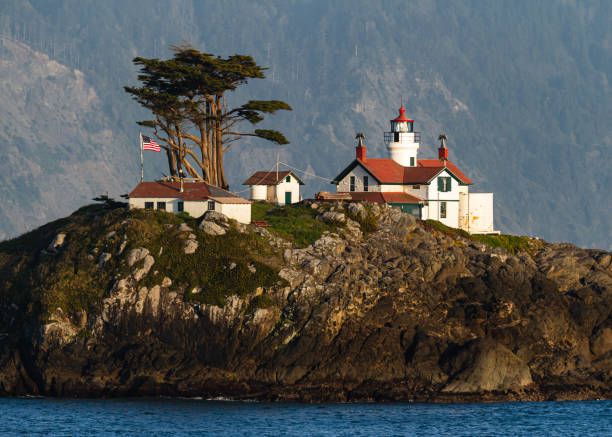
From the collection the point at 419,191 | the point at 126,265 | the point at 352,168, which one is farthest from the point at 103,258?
the point at 419,191

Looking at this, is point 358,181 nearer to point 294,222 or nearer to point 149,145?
point 294,222

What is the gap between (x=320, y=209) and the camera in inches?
2682

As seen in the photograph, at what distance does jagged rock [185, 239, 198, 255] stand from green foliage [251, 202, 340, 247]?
225 inches

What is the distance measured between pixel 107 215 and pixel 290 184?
18.5 metres

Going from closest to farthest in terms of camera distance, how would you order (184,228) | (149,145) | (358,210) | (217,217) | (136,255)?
(136,255), (184,228), (217,217), (358,210), (149,145)

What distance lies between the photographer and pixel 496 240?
236 feet

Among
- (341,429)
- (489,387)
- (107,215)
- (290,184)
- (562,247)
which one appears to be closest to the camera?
(341,429)

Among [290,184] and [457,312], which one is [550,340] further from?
[290,184]

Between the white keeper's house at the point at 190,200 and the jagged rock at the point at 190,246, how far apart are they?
5.04 meters

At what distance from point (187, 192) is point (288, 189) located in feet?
44.9

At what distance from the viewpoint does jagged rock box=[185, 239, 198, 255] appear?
5991 cm

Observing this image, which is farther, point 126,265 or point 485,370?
point 126,265

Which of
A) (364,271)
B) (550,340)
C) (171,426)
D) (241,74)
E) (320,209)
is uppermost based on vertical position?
(241,74)

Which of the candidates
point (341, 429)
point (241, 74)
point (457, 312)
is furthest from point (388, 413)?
point (241, 74)
